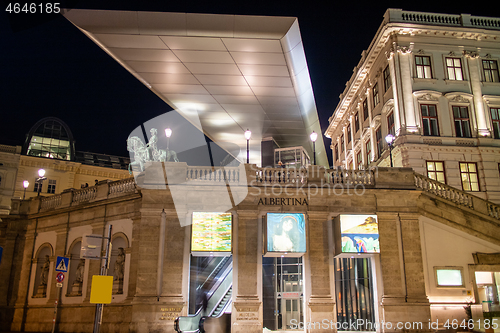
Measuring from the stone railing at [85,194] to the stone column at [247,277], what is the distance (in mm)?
9085

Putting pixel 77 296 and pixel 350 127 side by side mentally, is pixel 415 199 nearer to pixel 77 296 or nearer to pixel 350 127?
pixel 77 296

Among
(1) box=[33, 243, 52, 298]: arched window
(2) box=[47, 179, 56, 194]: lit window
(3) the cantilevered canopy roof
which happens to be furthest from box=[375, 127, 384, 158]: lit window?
(2) box=[47, 179, 56, 194]: lit window

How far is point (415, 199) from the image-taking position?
20.8 m

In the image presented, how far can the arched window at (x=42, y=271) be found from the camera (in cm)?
2456

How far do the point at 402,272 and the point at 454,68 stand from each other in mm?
20713

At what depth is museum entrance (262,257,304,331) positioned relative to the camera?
22.0 metres

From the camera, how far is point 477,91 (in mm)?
33219

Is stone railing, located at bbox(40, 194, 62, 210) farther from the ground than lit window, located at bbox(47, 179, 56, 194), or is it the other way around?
lit window, located at bbox(47, 179, 56, 194)

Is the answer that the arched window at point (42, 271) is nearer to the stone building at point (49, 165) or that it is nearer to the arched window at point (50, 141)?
the stone building at point (49, 165)

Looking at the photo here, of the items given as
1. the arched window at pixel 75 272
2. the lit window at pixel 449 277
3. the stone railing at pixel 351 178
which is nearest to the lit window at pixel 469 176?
the lit window at pixel 449 277

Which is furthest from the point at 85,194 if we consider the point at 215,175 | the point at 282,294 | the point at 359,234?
the point at 359,234

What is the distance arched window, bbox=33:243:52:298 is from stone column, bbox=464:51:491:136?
100 feet

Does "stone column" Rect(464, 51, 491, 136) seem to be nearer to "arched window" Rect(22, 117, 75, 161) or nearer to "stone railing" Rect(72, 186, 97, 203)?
"stone railing" Rect(72, 186, 97, 203)

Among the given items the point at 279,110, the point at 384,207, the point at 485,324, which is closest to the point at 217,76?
the point at 279,110
